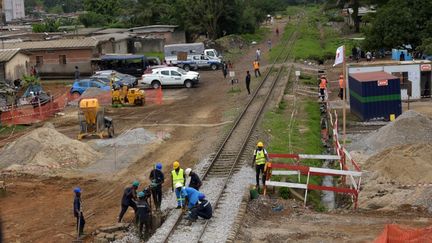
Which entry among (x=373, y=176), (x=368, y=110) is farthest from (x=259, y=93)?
(x=373, y=176)

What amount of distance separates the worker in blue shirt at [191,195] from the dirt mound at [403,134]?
37.6 feet

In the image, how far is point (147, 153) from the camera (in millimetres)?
27797

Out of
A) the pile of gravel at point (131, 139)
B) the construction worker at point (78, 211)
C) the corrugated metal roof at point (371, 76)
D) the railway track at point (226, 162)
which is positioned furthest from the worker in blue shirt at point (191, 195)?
the corrugated metal roof at point (371, 76)

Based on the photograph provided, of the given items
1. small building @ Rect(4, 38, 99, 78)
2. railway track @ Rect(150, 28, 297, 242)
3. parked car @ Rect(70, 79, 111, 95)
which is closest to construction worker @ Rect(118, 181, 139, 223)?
railway track @ Rect(150, 28, 297, 242)

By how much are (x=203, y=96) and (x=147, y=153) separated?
1762cm

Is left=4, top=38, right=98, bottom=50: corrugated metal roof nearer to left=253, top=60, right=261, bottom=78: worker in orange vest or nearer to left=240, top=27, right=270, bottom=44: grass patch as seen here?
left=253, top=60, right=261, bottom=78: worker in orange vest

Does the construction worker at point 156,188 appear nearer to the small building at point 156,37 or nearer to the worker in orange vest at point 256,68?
the worker in orange vest at point 256,68

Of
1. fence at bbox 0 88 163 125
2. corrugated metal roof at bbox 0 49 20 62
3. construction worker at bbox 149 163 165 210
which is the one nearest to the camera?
construction worker at bbox 149 163 165 210

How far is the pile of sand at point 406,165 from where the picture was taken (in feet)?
72.3

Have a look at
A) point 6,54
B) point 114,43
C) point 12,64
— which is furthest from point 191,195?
point 114,43

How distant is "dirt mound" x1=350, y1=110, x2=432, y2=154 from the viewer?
27.0 meters

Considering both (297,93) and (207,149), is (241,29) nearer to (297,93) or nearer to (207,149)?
(297,93)

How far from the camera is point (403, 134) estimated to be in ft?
89.4

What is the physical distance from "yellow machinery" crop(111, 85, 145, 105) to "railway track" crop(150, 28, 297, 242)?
680 cm
